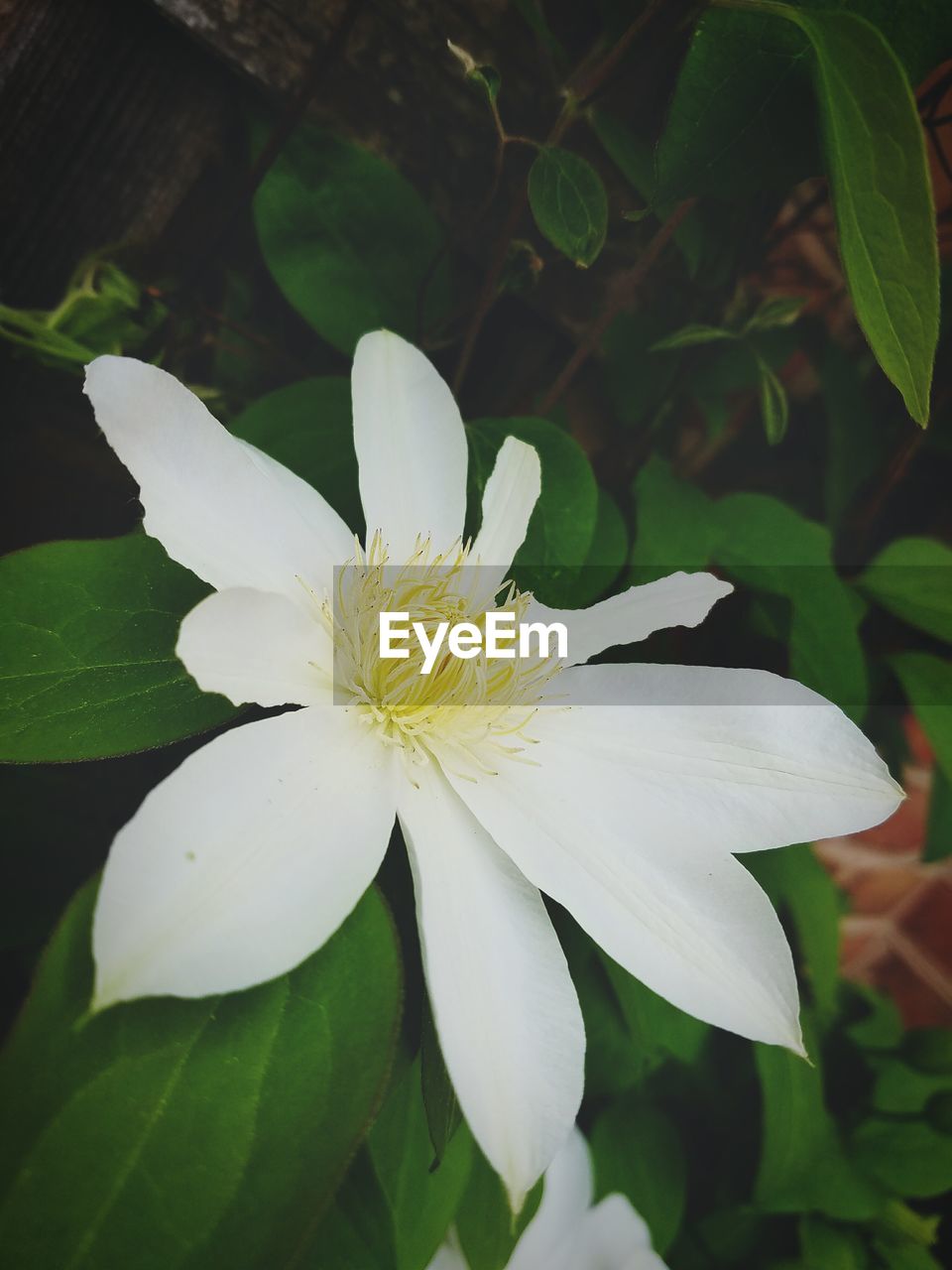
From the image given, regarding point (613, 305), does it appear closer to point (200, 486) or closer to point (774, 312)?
point (774, 312)

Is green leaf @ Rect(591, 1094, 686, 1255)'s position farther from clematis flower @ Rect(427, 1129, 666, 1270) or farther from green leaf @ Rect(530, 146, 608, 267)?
green leaf @ Rect(530, 146, 608, 267)

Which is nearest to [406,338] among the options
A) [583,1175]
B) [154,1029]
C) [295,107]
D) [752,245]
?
[295,107]

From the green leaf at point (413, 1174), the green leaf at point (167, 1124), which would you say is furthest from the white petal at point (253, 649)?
the green leaf at point (413, 1174)

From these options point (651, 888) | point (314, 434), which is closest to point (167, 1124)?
point (651, 888)

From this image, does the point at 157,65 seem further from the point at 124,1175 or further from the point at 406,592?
the point at 124,1175

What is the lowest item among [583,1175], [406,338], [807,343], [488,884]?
[583,1175]

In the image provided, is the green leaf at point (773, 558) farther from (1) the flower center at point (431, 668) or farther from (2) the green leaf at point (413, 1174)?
(2) the green leaf at point (413, 1174)
